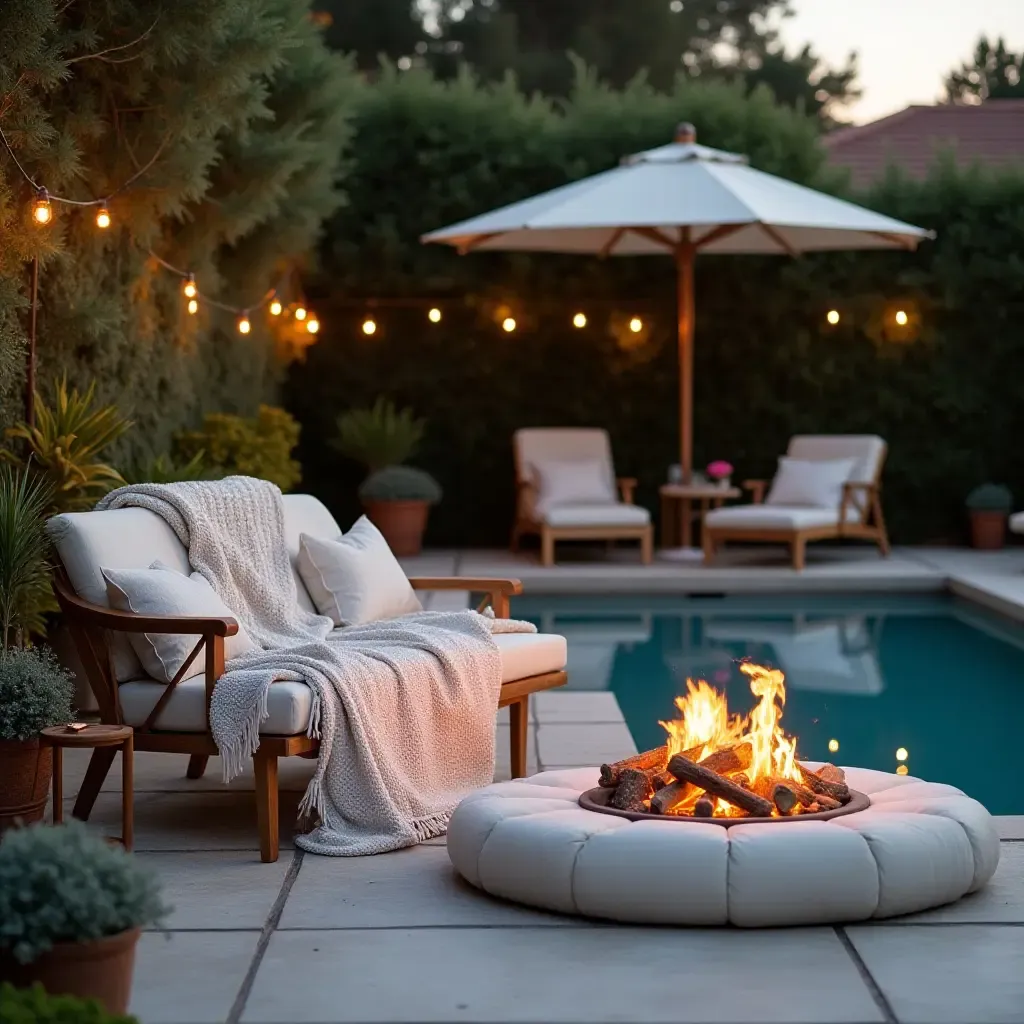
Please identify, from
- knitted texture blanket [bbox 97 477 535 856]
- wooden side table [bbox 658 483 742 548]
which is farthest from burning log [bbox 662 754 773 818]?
wooden side table [bbox 658 483 742 548]

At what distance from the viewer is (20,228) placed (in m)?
5.79

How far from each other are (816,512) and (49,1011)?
8.94 meters

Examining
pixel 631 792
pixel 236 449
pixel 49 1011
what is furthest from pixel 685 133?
pixel 49 1011

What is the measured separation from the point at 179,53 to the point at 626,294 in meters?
6.62

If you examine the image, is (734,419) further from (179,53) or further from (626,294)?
(179,53)

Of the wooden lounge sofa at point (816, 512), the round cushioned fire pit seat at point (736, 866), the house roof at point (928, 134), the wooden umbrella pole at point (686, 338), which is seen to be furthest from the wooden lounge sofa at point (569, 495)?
the house roof at point (928, 134)

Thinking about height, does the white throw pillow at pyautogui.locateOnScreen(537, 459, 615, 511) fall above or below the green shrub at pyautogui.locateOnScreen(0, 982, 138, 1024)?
above

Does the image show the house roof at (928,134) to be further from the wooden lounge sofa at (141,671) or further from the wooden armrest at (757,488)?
the wooden lounge sofa at (141,671)

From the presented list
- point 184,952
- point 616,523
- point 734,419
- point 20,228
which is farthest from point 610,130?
point 184,952

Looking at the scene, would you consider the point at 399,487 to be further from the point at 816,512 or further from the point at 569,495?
the point at 816,512

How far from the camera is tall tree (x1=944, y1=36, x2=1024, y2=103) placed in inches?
941

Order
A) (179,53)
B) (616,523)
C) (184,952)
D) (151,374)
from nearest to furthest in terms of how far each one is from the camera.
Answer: (184,952) < (179,53) < (151,374) < (616,523)

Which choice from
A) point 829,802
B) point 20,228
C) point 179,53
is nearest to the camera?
point 829,802

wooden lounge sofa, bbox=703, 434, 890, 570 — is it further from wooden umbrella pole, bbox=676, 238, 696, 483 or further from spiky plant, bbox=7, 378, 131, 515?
spiky plant, bbox=7, 378, 131, 515
